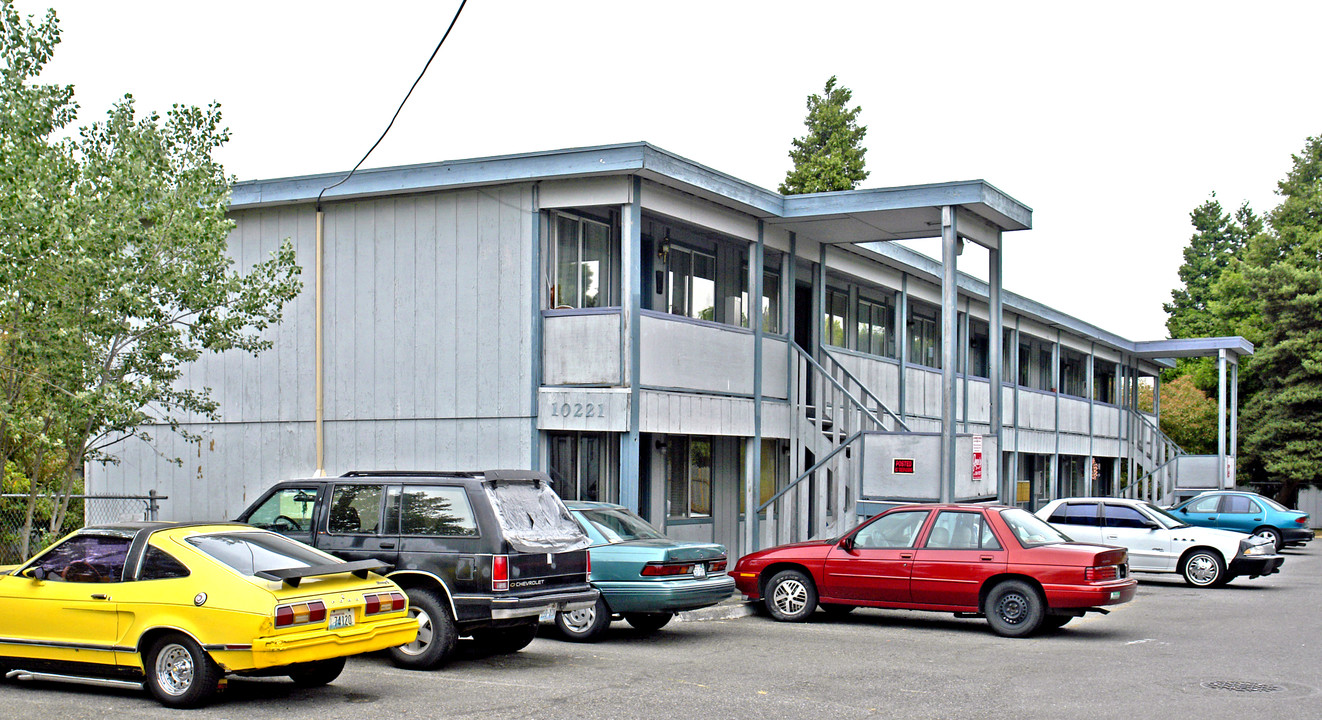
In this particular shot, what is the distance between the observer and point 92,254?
47.2 ft

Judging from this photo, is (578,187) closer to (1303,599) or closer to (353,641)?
(353,641)

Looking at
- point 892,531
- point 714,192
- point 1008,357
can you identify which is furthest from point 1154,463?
point 892,531

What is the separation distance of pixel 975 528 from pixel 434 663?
6.58 m

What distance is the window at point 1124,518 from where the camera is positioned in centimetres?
2150

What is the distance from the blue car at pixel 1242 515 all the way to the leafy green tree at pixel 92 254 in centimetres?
2136

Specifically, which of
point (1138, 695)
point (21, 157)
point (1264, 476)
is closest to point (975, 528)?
point (1138, 695)

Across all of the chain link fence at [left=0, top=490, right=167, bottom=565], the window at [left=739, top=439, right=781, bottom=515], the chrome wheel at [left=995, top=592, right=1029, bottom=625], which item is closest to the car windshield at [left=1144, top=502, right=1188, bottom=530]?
the window at [left=739, top=439, right=781, bottom=515]

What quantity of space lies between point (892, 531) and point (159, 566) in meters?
8.40

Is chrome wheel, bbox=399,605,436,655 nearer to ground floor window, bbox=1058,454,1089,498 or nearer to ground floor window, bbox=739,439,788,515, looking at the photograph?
ground floor window, bbox=739,439,788,515

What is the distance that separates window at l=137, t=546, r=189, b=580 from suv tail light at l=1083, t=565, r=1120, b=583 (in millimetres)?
9169

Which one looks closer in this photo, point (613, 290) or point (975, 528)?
point (975, 528)

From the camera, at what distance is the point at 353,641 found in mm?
9656

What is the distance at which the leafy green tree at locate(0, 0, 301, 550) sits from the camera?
14.1 meters

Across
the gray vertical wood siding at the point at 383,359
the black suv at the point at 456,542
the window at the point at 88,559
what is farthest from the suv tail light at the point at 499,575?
the gray vertical wood siding at the point at 383,359
